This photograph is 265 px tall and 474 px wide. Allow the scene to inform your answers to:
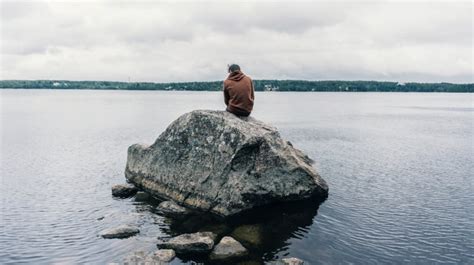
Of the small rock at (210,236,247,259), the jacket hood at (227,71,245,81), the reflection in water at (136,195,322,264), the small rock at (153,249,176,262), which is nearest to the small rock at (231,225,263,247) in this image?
the reflection in water at (136,195,322,264)

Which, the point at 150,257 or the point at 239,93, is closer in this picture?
the point at 150,257

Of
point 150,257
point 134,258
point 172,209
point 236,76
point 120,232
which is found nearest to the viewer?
point 134,258

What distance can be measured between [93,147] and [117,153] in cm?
577

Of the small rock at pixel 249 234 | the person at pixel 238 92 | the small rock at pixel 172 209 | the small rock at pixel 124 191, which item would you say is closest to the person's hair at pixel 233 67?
the person at pixel 238 92

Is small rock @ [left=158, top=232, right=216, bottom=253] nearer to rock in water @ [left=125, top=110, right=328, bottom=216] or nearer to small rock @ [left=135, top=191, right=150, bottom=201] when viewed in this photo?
rock in water @ [left=125, top=110, right=328, bottom=216]

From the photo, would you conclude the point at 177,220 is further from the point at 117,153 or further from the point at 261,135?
the point at 117,153

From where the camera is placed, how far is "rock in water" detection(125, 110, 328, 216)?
64.0ft

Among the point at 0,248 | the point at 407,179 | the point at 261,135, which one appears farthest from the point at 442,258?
the point at 0,248

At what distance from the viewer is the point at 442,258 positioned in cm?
1532

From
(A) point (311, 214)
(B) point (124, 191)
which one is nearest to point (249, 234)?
(A) point (311, 214)

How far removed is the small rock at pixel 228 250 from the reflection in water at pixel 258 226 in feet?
1.05

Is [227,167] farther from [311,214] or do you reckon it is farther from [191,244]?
[191,244]

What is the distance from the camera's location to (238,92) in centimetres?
2197

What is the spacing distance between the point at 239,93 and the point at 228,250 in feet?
30.6
